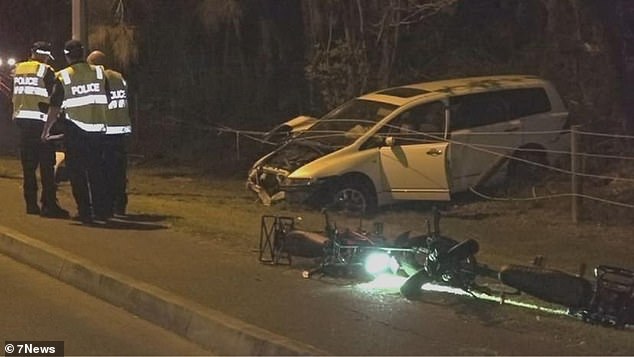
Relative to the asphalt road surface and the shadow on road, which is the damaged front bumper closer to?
the shadow on road

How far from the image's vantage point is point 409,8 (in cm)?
1991

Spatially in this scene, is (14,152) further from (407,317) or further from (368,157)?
(407,317)

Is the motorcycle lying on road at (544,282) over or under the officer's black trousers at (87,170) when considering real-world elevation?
under

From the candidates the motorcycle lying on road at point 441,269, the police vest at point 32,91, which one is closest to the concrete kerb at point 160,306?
Result: the motorcycle lying on road at point 441,269

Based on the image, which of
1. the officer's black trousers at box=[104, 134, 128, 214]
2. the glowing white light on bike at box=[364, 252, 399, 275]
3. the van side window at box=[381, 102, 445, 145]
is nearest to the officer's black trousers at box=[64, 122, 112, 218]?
the officer's black trousers at box=[104, 134, 128, 214]

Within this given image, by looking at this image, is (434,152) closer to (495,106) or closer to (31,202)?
(495,106)

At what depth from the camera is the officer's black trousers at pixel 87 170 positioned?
41.0 ft

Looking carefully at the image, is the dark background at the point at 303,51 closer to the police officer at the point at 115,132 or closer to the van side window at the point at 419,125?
the van side window at the point at 419,125

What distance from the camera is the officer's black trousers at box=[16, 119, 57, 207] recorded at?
13195mm

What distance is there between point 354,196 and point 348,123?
1.23m

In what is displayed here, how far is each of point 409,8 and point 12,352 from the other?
44.8ft

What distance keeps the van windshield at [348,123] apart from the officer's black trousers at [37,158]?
132 inches

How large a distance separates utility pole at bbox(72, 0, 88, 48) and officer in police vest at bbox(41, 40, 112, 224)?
2615 millimetres

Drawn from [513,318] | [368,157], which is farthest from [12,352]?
[368,157]
